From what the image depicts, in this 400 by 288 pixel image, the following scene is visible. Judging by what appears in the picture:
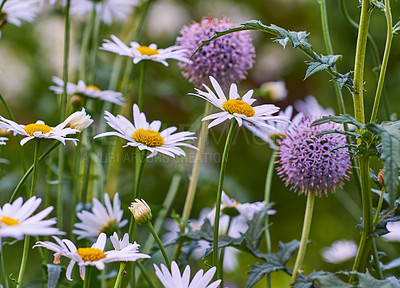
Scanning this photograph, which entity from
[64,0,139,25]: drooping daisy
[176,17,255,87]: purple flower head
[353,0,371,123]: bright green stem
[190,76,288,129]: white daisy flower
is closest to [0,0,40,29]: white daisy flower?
[64,0,139,25]: drooping daisy

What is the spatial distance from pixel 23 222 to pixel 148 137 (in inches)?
7.9

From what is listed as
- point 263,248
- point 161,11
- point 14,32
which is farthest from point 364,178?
point 14,32

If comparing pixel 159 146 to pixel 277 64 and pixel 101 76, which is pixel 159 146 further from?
pixel 277 64

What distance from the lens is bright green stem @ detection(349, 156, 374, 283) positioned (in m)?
0.44

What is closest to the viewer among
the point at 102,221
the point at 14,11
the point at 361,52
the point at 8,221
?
the point at 8,221

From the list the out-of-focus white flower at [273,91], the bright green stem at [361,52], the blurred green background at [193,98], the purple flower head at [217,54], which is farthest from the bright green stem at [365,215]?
the blurred green background at [193,98]

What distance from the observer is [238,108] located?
477mm

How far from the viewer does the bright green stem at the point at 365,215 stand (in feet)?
1.44

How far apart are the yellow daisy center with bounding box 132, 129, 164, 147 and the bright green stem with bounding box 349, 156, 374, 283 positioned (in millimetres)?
214

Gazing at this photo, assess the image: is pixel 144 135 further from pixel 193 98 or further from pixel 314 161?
pixel 193 98

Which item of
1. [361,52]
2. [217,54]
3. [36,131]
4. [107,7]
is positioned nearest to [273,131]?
[217,54]

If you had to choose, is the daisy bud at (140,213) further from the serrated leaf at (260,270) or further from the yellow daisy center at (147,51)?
the yellow daisy center at (147,51)

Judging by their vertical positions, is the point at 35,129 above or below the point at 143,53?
below

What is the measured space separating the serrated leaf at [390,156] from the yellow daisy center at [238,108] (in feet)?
0.45
